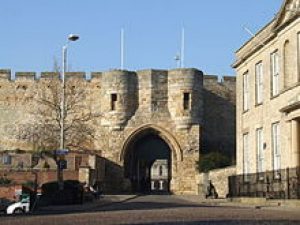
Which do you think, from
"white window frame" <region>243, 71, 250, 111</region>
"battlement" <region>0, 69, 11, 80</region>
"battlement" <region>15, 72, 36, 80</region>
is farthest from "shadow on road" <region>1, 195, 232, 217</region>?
"battlement" <region>0, 69, 11, 80</region>

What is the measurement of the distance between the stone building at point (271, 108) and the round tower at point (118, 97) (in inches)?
818

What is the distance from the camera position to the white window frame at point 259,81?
38522 millimetres

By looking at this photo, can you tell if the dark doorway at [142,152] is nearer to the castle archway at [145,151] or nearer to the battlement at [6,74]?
the castle archway at [145,151]

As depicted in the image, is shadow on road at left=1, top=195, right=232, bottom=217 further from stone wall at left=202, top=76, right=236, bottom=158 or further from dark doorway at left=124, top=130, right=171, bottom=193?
stone wall at left=202, top=76, right=236, bottom=158

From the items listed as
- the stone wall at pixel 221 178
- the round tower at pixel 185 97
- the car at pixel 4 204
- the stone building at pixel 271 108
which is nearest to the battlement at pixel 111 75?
the round tower at pixel 185 97

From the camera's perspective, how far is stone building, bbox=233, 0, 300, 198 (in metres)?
32.9

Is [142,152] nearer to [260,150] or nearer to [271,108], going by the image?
[260,150]

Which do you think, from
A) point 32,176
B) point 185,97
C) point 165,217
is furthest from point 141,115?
point 165,217

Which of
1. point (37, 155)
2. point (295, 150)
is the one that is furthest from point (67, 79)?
point (295, 150)

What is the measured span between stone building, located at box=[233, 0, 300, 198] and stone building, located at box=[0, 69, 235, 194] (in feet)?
65.0

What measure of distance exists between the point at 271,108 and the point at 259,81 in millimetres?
3051

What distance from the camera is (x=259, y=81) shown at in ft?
128

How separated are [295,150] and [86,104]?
3488 centimetres

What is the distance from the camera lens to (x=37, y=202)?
111ft
